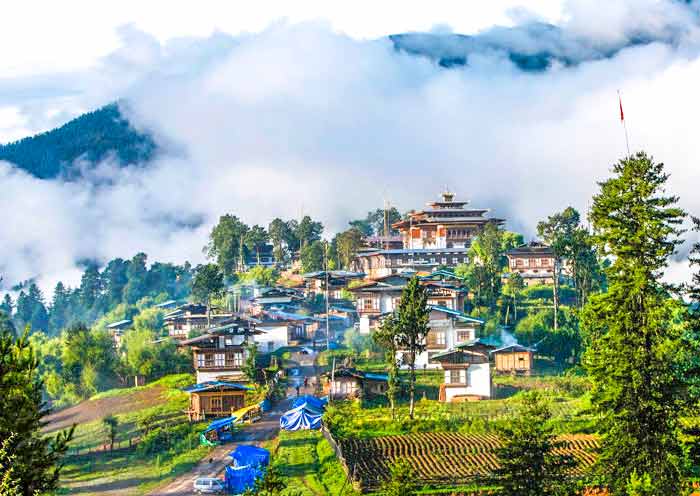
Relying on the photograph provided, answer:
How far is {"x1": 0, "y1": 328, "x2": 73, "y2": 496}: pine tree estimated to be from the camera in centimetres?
1811

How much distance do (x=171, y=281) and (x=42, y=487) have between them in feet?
298

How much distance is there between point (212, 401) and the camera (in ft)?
170

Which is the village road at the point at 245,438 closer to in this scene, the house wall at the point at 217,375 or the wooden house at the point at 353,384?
the wooden house at the point at 353,384

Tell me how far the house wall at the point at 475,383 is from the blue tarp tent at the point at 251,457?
1643 centimetres

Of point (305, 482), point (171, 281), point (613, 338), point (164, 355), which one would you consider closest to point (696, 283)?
point (613, 338)

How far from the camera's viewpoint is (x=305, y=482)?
37156 millimetres

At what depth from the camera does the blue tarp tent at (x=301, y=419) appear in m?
46.2

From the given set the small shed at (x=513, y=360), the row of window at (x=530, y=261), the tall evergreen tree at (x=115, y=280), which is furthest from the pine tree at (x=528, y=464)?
the tall evergreen tree at (x=115, y=280)

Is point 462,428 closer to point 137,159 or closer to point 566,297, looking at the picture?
point 566,297

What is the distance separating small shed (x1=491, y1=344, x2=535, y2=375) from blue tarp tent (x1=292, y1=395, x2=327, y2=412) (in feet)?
42.5

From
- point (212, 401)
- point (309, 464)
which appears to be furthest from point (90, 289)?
point (309, 464)

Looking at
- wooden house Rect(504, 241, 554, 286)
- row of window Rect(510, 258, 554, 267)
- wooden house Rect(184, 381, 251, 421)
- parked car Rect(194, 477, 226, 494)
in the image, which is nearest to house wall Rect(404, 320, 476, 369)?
wooden house Rect(184, 381, 251, 421)

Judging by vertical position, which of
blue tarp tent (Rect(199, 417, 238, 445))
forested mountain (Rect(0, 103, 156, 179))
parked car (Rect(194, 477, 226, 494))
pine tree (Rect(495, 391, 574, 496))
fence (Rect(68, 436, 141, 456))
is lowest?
fence (Rect(68, 436, 141, 456))

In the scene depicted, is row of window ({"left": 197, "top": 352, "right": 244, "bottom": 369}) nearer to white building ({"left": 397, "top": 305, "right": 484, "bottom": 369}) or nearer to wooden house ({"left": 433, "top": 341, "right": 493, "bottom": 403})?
white building ({"left": 397, "top": 305, "right": 484, "bottom": 369})
